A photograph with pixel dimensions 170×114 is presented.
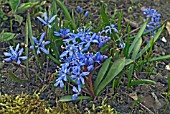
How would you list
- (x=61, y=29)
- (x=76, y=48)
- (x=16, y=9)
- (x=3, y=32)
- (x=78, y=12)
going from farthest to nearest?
(x=78, y=12) < (x=16, y=9) < (x=3, y=32) < (x=61, y=29) < (x=76, y=48)

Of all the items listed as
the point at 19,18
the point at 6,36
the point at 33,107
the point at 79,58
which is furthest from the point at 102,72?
the point at 19,18

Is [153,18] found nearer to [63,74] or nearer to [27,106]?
[63,74]

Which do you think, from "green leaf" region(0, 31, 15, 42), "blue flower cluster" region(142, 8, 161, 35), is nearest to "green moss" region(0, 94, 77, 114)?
"green leaf" region(0, 31, 15, 42)

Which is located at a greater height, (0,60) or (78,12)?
(78,12)

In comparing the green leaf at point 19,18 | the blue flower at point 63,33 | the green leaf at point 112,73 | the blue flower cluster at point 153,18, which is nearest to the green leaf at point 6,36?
the green leaf at point 19,18

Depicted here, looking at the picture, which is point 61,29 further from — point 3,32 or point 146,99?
point 146,99

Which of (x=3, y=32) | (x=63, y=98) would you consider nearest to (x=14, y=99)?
(x=63, y=98)

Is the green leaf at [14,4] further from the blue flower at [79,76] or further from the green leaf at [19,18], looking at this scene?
the blue flower at [79,76]

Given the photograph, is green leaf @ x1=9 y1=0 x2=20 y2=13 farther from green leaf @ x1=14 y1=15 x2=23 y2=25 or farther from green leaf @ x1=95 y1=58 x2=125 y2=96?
green leaf @ x1=95 y1=58 x2=125 y2=96
